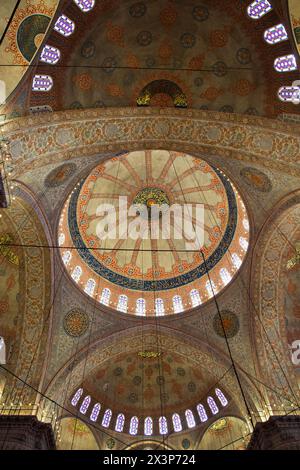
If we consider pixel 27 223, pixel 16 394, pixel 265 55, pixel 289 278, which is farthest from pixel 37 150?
pixel 289 278

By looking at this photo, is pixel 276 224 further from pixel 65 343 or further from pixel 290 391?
pixel 65 343

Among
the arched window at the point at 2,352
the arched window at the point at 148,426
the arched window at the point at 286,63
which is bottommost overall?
the arched window at the point at 148,426

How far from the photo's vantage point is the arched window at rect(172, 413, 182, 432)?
659 inches

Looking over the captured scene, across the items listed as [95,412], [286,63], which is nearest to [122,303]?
[95,412]

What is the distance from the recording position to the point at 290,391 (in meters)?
12.3

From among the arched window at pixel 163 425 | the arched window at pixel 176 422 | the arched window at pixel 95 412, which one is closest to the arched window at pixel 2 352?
the arched window at pixel 95 412

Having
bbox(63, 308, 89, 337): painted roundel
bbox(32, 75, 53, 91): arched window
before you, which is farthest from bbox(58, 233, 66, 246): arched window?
bbox(32, 75, 53, 91): arched window

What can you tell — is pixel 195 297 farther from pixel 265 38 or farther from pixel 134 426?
pixel 265 38

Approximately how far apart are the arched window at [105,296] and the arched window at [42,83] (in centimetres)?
905

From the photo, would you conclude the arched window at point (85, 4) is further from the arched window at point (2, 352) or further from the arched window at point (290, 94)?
the arched window at point (2, 352)

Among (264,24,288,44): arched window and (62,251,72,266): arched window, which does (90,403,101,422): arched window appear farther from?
(264,24,288,44): arched window

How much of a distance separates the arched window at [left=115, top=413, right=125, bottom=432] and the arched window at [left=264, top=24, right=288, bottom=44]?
16.5m

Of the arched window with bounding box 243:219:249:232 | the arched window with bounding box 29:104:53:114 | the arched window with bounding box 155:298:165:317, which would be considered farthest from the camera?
the arched window with bounding box 155:298:165:317

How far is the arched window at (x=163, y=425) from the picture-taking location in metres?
16.8
